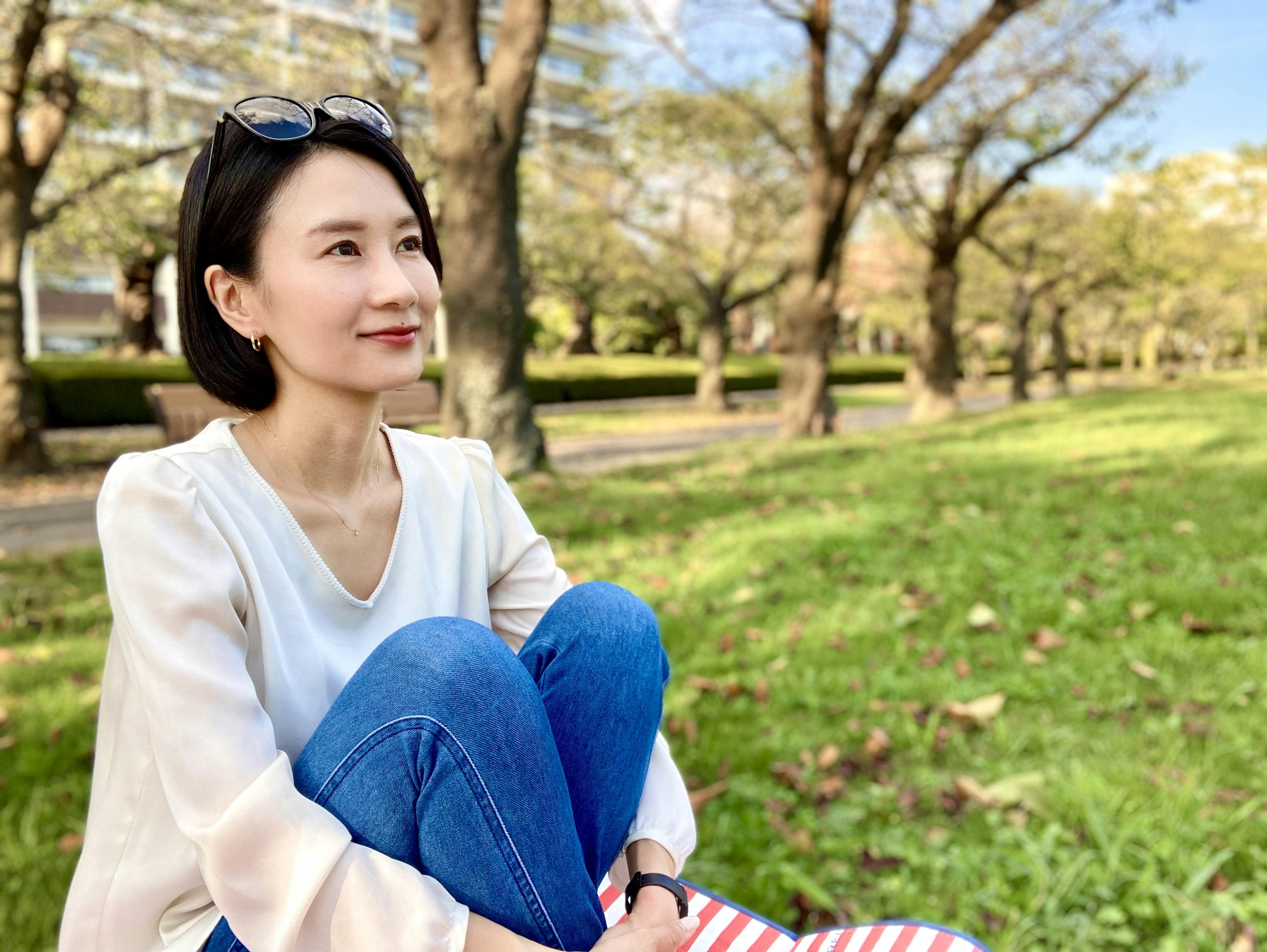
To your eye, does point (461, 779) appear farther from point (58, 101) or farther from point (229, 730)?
point (58, 101)

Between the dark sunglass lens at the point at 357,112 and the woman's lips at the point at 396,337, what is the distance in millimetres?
303

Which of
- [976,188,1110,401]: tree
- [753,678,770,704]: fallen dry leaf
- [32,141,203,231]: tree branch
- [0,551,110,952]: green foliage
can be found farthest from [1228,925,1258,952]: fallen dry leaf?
[976,188,1110,401]: tree

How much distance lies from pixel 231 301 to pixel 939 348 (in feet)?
59.9

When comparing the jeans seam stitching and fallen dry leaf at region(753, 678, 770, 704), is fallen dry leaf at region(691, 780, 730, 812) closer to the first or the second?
fallen dry leaf at region(753, 678, 770, 704)

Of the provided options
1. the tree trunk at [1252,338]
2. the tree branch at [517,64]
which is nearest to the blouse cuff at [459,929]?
the tree branch at [517,64]

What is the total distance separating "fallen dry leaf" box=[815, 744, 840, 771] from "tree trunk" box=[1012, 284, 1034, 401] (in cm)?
2123

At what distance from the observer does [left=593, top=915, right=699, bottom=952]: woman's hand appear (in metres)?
1.37

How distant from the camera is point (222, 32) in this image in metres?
11.5

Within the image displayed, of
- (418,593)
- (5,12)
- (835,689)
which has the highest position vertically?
(5,12)

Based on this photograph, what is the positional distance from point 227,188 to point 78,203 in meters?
13.2

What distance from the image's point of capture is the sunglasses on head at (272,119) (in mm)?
1403

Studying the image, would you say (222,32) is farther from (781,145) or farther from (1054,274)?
(1054,274)

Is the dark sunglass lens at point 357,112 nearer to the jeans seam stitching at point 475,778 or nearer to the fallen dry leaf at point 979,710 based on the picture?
the jeans seam stitching at point 475,778

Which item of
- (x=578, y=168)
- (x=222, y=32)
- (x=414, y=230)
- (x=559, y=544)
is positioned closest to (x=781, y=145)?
(x=578, y=168)
